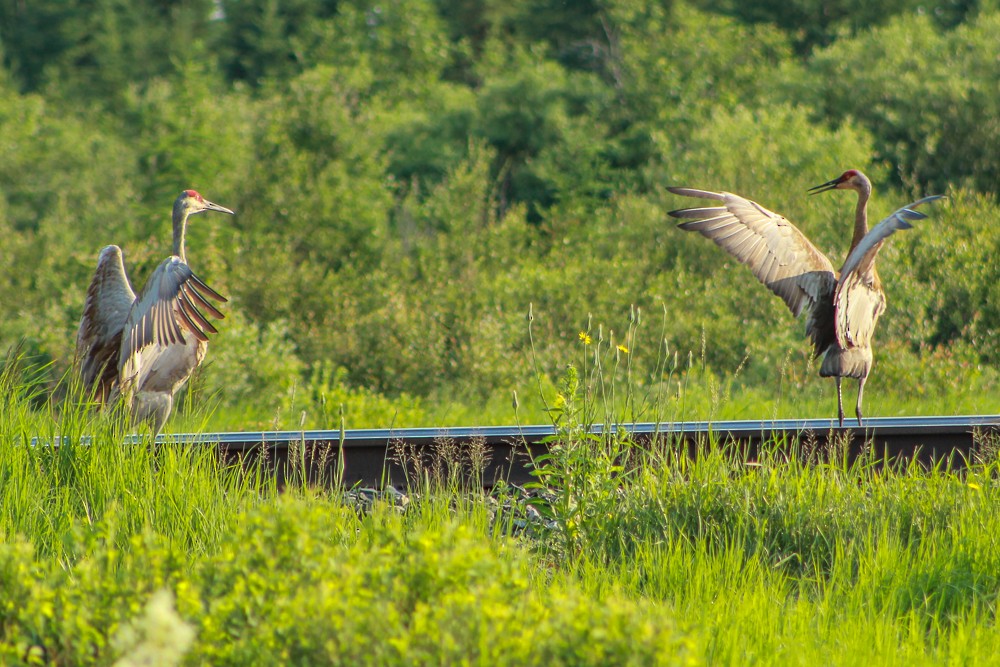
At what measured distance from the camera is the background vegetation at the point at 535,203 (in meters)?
13.4

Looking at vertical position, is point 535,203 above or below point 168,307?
above

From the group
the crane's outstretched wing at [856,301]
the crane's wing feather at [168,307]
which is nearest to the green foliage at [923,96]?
the crane's outstretched wing at [856,301]

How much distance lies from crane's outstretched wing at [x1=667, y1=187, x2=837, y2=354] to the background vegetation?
3.76 feet

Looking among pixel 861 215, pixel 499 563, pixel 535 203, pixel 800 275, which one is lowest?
pixel 499 563

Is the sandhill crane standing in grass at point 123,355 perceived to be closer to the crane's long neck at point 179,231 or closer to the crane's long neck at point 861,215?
the crane's long neck at point 179,231

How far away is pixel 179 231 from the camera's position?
8812 millimetres

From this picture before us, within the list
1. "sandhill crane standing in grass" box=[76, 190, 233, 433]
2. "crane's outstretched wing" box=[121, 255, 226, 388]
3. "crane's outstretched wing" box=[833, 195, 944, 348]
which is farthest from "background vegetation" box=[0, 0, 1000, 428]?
"crane's outstretched wing" box=[833, 195, 944, 348]

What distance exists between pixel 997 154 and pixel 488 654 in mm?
21943

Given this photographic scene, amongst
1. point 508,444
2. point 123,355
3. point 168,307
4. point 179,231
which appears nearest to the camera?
point 508,444

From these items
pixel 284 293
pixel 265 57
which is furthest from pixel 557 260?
pixel 265 57

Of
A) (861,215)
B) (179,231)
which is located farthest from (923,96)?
(179,231)

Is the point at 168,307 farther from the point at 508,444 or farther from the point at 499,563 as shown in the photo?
the point at 499,563

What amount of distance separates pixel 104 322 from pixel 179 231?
45.9 inches

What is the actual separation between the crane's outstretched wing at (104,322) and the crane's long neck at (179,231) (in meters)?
0.52
